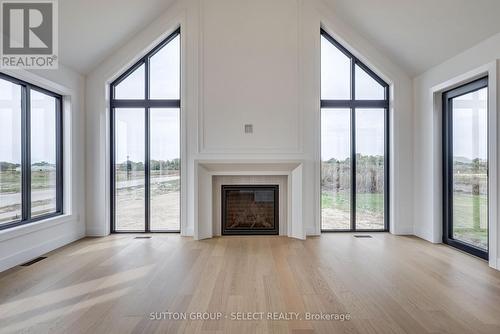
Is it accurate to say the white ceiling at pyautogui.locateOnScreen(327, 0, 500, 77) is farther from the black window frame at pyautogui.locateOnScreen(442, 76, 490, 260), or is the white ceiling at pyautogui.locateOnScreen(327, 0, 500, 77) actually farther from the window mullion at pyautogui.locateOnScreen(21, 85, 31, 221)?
the window mullion at pyautogui.locateOnScreen(21, 85, 31, 221)

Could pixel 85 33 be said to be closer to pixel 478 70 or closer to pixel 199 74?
pixel 199 74

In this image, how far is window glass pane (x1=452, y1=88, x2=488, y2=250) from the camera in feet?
12.6

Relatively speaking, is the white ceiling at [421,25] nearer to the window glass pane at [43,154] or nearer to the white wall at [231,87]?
the white wall at [231,87]

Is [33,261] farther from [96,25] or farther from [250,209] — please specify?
[96,25]

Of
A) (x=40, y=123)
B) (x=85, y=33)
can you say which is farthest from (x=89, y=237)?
(x=85, y=33)

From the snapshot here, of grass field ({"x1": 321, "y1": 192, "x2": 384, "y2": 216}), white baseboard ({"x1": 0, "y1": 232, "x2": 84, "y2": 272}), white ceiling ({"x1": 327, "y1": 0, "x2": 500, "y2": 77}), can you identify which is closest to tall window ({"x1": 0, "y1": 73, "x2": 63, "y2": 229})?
white baseboard ({"x1": 0, "y1": 232, "x2": 84, "y2": 272})

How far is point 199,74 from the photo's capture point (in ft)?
16.3

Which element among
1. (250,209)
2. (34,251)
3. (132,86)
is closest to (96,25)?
(132,86)

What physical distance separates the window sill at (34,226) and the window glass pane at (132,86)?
2.14 m

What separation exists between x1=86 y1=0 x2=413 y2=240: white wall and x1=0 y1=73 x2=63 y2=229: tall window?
57cm

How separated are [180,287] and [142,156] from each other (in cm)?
293

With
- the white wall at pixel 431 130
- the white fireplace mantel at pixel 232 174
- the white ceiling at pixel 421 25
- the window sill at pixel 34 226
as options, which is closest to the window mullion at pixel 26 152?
the window sill at pixel 34 226

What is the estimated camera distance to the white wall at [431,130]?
386 cm

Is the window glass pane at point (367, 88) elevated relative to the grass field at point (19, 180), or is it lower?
elevated
